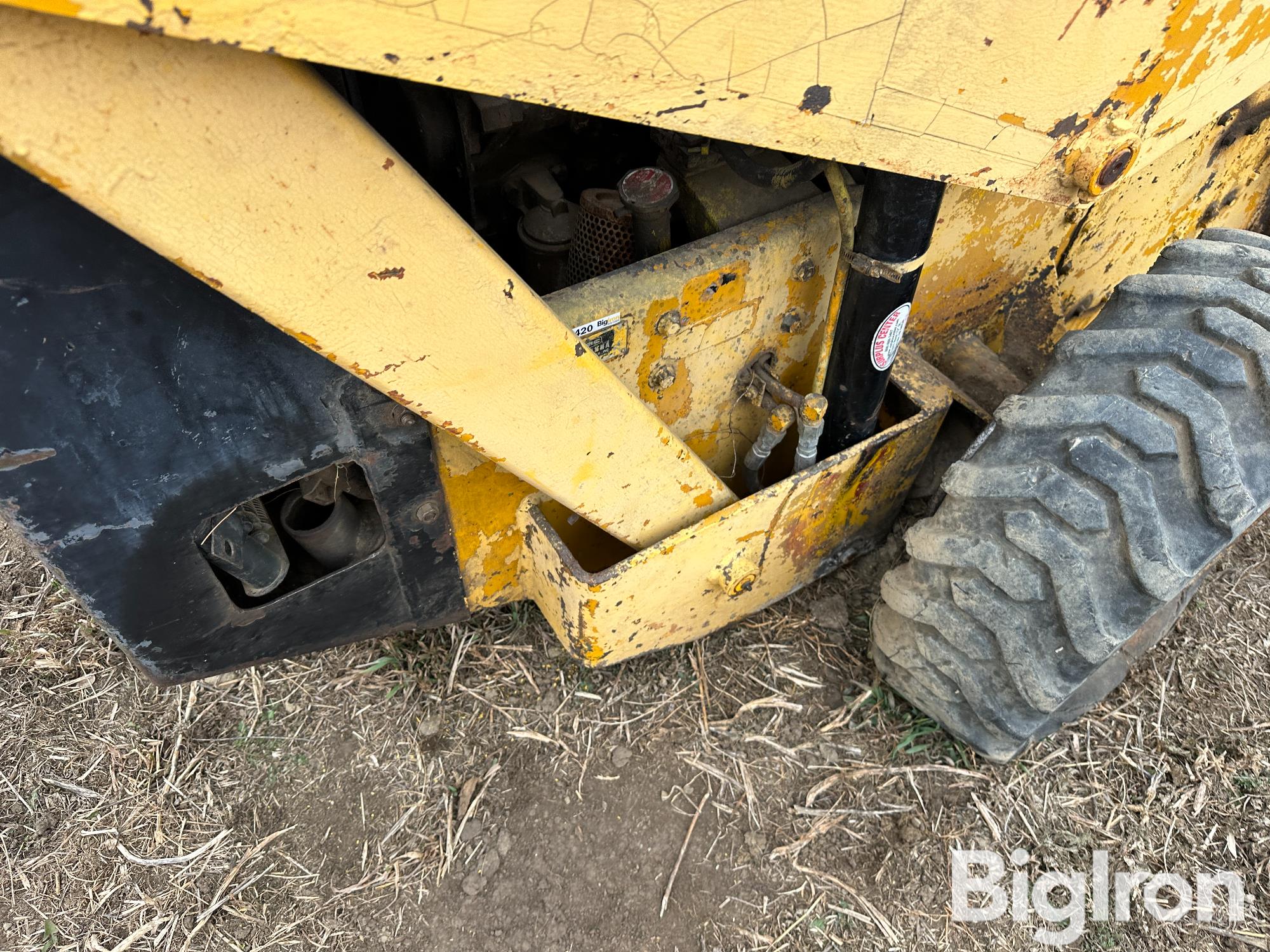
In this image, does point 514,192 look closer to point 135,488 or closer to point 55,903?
point 135,488

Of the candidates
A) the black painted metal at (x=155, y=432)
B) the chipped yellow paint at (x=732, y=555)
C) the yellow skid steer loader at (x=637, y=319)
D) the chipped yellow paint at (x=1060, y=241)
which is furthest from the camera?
the chipped yellow paint at (x=1060, y=241)

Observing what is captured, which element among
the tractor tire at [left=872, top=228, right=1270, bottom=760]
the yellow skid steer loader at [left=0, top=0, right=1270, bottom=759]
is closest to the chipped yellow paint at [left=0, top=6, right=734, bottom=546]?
the yellow skid steer loader at [left=0, top=0, right=1270, bottom=759]

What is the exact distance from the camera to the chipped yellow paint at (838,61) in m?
0.71

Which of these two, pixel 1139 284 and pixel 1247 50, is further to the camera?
pixel 1139 284

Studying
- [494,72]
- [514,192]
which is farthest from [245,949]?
[494,72]

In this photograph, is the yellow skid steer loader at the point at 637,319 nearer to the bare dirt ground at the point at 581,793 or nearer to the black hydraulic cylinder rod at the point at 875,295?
the black hydraulic cylinder rod at the point at 875,295

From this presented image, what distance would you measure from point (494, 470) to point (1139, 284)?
3.94 feet

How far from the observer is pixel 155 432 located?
1083mm

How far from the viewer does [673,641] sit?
1.94 m

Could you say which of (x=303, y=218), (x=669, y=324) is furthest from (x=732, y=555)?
(x=303, y=218)

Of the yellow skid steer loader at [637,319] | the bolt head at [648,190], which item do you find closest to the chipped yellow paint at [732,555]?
the yellow skid steer loader at [637,319]

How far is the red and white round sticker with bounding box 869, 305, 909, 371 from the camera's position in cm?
150

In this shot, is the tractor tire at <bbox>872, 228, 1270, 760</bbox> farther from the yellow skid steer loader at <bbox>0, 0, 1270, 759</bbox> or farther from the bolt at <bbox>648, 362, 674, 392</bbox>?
the bolt at <bbox>648, 362, 674, 392</bbox>

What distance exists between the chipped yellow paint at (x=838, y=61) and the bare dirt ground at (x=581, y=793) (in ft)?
4.04
